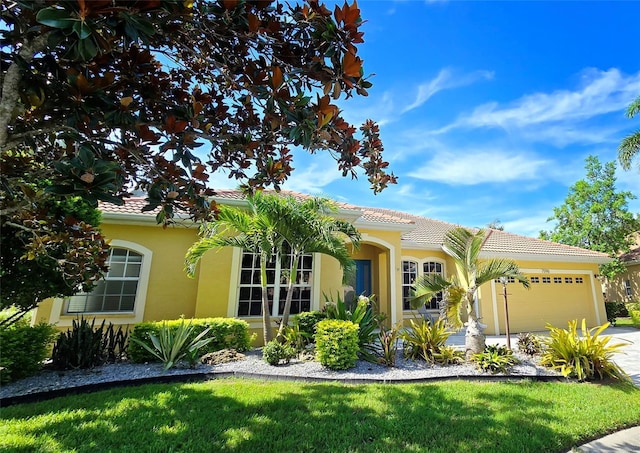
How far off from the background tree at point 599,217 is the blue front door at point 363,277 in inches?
785

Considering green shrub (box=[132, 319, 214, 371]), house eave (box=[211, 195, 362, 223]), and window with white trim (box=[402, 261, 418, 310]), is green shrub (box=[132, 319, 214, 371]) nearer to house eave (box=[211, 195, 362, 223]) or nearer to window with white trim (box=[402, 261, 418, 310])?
house eave (box=[211, 195, 362, 223])

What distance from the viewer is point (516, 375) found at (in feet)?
20.3

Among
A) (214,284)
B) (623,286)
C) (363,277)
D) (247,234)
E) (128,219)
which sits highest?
(128,219)

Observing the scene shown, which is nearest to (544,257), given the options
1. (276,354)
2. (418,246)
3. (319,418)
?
(418,246)

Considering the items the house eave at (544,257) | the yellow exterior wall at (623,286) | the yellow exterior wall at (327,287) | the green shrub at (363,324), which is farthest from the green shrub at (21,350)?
the yellow exterior wall at (623,286)

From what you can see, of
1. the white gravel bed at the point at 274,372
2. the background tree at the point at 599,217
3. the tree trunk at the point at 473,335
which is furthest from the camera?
the background tree at the point at 599,217

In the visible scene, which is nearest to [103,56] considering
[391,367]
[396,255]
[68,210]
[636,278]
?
[68,210]

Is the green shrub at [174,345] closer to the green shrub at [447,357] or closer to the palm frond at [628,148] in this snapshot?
the green shrub at [447,357]

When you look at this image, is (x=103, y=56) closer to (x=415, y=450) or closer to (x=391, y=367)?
(x=415, y=450)

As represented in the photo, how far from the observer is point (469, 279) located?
7395mm

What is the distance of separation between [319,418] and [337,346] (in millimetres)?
2459

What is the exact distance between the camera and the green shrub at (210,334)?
6.86 metres

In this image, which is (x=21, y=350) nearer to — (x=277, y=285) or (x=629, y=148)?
(x=277, y=285)

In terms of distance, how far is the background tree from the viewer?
21812 mm
